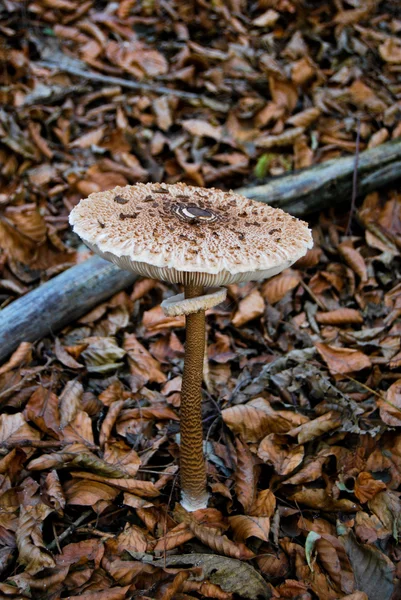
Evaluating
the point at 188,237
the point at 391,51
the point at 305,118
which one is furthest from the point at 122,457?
the point at 391,51

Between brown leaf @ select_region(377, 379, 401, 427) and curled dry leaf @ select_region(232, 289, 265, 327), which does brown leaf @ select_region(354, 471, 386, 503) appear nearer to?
brown leaf @ select_region(377, 379, 401, 427)

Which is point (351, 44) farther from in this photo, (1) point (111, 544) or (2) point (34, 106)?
(1) point (111, 544)

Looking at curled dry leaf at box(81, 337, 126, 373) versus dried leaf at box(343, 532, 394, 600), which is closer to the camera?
dried leaf at box(343, 532, 394, 600)

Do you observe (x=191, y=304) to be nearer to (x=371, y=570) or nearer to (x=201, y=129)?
(x=371, y=570)

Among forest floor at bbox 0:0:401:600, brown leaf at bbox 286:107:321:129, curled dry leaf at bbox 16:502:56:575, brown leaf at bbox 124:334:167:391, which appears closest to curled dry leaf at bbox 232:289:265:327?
forest floor at bbox 0:0:401:600

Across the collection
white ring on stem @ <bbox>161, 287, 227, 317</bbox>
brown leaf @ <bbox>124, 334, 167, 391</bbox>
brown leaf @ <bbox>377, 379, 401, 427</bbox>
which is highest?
white ring on stem @ <bbox>161, 287, 227, 317</bbox>

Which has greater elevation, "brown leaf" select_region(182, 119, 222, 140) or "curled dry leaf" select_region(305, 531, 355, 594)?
"brown leaf" select_region(182, 119, 222, 140)

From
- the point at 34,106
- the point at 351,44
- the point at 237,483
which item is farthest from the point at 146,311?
the point at 351,44
